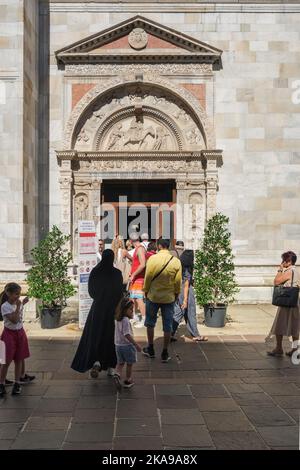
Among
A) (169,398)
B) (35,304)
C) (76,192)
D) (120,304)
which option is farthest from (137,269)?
(76,192)

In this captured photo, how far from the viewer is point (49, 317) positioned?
10.8 metres

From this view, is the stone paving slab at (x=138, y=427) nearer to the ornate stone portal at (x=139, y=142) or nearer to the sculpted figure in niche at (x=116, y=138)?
the ornate stone portal at (x=139, y=142)

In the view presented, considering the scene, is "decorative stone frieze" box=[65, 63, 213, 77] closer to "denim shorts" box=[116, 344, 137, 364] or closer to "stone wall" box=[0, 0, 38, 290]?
"stone wall" box=[0, 0, 38, 290]

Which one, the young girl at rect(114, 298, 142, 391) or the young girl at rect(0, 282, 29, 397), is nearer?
the young girl at rect(0, 282, 29, 397)

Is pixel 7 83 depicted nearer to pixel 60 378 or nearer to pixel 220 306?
pixel 220 306

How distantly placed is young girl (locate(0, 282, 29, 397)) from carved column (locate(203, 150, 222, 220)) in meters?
8.84

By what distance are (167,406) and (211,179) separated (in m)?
9.56

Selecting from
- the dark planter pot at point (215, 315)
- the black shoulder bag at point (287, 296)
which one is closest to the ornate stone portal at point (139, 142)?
the dark planter pot at point (215, 315)

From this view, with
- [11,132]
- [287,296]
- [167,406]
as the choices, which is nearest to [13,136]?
[11,132]

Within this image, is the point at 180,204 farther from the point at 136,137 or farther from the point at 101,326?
the point at 101,326

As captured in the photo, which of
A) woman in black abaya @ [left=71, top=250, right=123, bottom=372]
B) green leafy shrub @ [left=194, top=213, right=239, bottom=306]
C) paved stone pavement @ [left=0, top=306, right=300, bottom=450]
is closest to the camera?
paved stone pavement @ [left=0, top=306, right=300, bottom=450]

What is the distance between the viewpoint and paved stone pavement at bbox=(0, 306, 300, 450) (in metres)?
4.96

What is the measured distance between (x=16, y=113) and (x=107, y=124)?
324 cm

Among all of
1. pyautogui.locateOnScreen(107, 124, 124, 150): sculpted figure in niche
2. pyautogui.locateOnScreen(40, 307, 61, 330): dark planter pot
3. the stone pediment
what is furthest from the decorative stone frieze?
pyautogui.locateOnScreen(40, 307, 61, 330): dark planter pot
